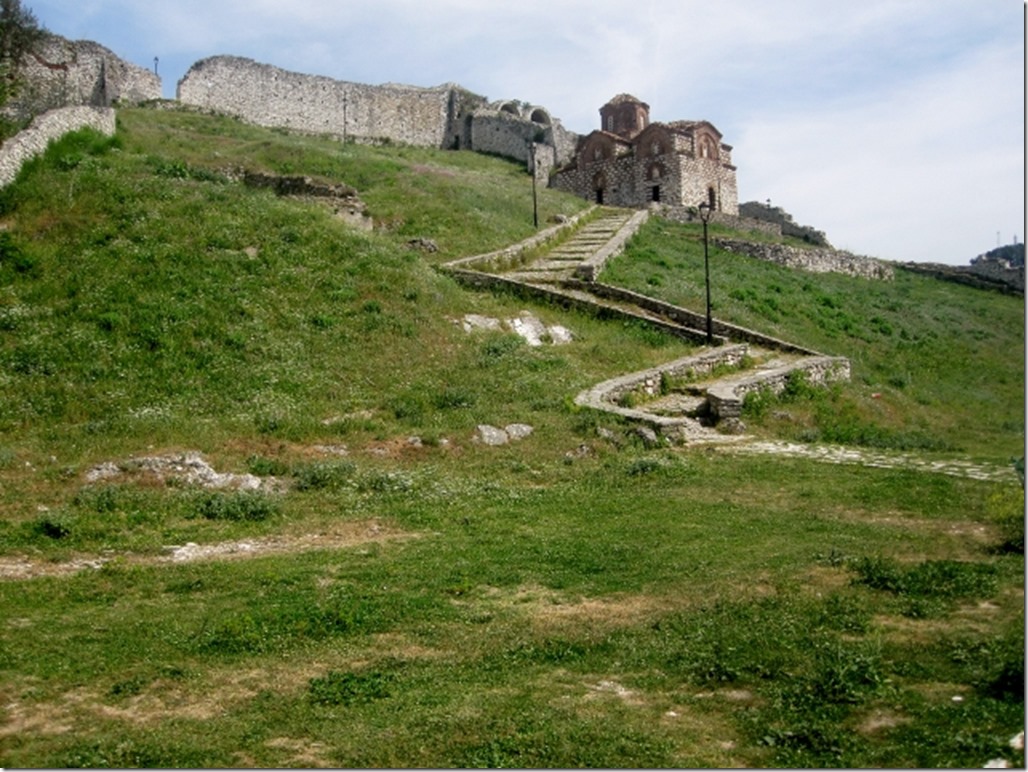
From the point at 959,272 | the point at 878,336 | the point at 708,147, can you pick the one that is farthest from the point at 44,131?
the point at 959,272

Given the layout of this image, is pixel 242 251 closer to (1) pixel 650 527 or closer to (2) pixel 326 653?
(1) pixel 650 527

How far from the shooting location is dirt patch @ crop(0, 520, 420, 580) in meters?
9.39

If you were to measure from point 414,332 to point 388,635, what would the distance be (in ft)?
37.7

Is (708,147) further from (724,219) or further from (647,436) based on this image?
(647,436)

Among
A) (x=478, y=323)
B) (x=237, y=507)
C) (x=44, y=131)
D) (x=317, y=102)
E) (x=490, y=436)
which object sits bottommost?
(x=237, y=507)

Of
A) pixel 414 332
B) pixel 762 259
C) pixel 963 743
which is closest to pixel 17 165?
pixel 414 332

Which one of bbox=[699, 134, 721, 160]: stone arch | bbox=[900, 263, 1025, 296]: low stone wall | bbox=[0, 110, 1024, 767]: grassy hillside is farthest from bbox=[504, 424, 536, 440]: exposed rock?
bbox=[699, 134, 721, 160]: stone arch

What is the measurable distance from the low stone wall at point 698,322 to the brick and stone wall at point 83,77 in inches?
797

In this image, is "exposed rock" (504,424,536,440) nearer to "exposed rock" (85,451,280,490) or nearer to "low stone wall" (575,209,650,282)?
"exposed rock" (85,451,280,490)

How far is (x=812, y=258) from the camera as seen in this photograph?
4012 cm

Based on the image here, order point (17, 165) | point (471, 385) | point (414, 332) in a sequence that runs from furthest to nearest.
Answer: point (17, 165) → point (414, 332) → point (471, 385)

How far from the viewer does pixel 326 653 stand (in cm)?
733

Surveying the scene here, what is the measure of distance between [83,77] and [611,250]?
85.1ft

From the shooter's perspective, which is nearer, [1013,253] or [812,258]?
[1013,253]
